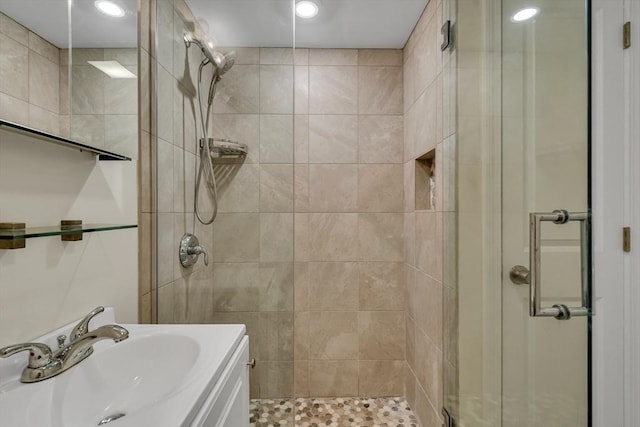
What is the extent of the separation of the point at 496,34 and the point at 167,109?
51.3 inches

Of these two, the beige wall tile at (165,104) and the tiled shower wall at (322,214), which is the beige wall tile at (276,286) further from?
the beige wall tile at (165,104)

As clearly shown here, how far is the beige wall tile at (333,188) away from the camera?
2.08 m

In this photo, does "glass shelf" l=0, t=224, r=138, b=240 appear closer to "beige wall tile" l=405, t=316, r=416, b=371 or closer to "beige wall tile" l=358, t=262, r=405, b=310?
"beige wall tile" l=358, t=262, r=405, b=310

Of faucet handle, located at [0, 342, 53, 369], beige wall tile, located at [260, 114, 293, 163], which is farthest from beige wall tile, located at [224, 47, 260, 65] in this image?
faucet handle, located at [0, 342, 53, 369]

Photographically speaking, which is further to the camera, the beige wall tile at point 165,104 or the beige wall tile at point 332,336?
the beige wall tile at point 332,336

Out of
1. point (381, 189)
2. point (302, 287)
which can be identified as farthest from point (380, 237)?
point (302, 287)

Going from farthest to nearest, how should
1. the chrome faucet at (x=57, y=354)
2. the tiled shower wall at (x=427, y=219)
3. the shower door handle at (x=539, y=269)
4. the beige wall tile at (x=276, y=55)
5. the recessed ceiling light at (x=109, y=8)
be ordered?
the beige wall tile at (x=276, y=55) < the tiled shower wall at (x=427, y=219) < the recessed ceiling light at (x=109, y=8) < the chrome faucet at (x=57, y=354) < the shower door handle at (x=539, y=269)

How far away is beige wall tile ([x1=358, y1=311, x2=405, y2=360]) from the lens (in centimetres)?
208

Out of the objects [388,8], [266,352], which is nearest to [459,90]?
[388,8]

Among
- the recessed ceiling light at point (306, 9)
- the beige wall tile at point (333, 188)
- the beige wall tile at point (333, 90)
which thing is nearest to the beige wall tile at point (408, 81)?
the beige wall tile at point (333, 90)

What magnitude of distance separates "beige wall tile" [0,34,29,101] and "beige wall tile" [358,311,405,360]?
6.45 ft

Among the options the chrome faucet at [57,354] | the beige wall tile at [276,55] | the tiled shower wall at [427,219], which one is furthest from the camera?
the beige wall tile at [276,55]

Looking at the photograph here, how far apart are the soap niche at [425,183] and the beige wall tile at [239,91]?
106cm
